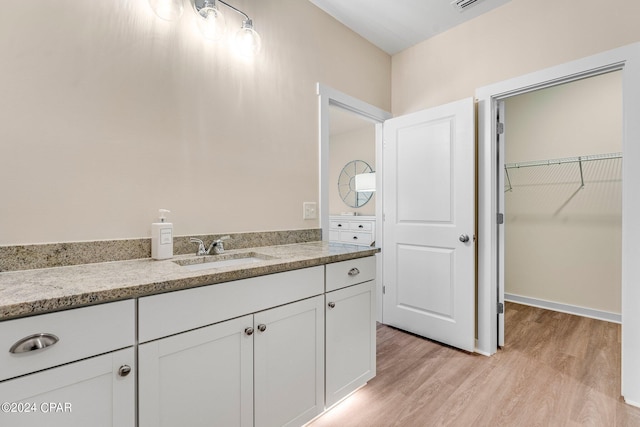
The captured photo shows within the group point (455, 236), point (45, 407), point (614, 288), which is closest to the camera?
point (45, 407)

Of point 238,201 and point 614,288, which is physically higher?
point 238,201

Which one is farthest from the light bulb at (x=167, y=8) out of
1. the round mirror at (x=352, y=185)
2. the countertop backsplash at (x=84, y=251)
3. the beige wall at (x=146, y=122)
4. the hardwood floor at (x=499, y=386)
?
the round mirror at (x=352, y=185)

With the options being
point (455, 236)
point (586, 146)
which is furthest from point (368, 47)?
point (586, 146)

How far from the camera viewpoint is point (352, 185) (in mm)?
4699

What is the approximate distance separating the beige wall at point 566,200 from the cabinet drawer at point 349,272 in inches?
106

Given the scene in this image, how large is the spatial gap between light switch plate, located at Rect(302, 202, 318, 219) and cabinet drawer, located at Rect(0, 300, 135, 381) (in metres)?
1.31

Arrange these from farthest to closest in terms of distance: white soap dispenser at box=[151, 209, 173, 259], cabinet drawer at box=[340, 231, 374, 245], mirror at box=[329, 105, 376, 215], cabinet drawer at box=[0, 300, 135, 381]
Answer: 1. mirror at box=[329, 105, 376, 215]
2. cabinet drawer at box=[340, 231, 374, 245]
3. white soap dispenser at box=[151, 209, 173, 259]
4. cabinet drawer at box=[0, 300, 135, 381]

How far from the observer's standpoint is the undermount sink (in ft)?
4.67

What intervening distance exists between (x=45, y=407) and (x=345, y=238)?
3609 mm

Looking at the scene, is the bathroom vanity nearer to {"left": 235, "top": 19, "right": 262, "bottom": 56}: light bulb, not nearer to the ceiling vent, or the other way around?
{"left": 235, "top": 19, "right": 262, "bottom": 56}: light bulb

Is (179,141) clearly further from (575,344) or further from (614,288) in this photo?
(614,288)

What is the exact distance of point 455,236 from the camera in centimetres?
231

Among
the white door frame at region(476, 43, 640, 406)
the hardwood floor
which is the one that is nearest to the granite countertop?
the hardwood floor

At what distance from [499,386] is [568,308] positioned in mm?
2018
